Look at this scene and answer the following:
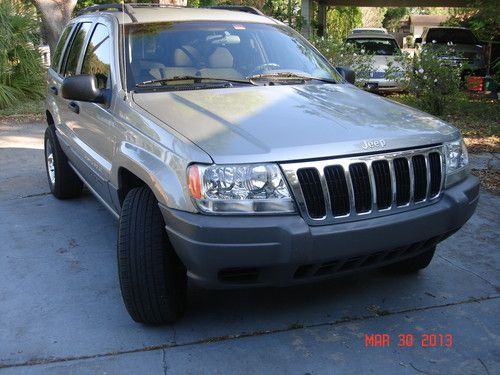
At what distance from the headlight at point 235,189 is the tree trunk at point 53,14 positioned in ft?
34.4

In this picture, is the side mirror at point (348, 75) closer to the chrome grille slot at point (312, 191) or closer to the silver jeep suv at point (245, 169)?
the silver jeep suv at point (245, 169)

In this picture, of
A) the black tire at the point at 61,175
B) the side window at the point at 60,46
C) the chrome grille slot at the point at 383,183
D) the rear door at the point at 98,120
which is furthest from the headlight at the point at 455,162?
the side window at the point at 60,46

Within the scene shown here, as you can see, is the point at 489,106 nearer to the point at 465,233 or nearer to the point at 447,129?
the point at 465,233

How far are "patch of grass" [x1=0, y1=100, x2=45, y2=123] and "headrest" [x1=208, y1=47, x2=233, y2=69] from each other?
8014 mm

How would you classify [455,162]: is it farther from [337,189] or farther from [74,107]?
→ [74,107]

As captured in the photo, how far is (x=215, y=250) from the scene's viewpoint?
2.90 metres

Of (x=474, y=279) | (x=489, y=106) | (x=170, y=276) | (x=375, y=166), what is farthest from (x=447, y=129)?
(x=489, y=106)

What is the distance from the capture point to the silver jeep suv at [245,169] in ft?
9.68

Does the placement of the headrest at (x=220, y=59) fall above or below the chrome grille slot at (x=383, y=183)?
above

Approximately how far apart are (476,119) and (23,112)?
Result: 8725 mm

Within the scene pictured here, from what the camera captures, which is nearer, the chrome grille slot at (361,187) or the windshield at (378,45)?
the chrome grille slot at (361,187)

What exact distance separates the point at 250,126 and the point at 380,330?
1426 millimetres

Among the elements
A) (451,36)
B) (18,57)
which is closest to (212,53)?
(18,57)

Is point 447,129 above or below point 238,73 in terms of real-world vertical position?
below
